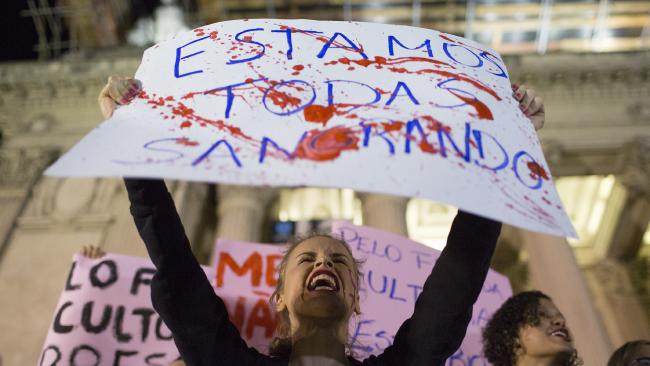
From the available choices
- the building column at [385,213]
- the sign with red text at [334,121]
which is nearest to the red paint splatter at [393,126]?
the sign with red text at [334,121]

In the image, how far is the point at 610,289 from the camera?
1723cm

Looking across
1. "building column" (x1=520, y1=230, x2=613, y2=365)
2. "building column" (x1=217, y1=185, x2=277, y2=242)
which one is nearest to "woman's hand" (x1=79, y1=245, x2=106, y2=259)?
"building column" (x1=217, y1=185, x2=277, y2=242)

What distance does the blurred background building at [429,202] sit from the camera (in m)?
11.4

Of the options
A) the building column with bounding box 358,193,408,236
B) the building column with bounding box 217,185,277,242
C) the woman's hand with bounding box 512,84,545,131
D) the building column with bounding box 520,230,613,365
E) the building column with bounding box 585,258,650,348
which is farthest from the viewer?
the building column with bounding box 585,258,650,348

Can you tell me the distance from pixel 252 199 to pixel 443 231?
22.7 feet

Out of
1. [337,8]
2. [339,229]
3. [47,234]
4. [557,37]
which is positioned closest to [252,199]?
[47,234]

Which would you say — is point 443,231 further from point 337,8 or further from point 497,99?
point 497,99

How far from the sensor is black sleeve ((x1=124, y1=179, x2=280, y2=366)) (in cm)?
237

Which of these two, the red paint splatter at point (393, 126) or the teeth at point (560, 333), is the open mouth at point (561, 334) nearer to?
the teeth at point (560, 333)

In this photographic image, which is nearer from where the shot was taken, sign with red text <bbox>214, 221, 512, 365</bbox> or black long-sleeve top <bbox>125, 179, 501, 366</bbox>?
black long-sleeve top <bbox>125, 179, 501, 366</bbox>

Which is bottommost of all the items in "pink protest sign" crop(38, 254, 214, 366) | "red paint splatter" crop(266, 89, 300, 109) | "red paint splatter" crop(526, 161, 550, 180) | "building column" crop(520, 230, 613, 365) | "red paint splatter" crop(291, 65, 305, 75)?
"building column" crop(520, 230, 613, 365)

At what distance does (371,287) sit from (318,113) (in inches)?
120

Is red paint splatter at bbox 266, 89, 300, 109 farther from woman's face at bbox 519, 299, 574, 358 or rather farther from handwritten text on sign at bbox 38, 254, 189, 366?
handwritten text on sign at bbox 38, 254, 189, 366

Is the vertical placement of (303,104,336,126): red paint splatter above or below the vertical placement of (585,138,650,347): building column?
above
